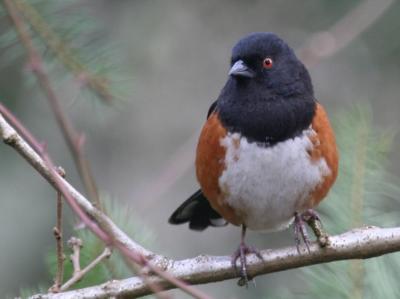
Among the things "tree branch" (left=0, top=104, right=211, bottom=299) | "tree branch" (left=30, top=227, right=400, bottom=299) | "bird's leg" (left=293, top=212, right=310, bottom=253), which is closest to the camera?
"tree branch" (left=0, top=104, right=211, bottom=299)

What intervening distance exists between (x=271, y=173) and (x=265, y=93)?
0.33 m

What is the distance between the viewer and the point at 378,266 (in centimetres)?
209

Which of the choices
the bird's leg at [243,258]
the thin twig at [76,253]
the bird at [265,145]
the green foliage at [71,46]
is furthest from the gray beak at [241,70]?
the thin twig at [76,253]

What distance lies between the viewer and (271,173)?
2.68 metres

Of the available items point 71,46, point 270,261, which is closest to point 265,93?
point 270,261

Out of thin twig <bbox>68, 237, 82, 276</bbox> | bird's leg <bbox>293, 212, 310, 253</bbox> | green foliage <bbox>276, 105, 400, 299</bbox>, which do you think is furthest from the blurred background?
thin twig <bbox>68, 237, 82, 276</bbox>

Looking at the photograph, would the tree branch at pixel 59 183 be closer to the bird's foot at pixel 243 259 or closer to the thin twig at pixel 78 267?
the thin twig at pixel 78 267

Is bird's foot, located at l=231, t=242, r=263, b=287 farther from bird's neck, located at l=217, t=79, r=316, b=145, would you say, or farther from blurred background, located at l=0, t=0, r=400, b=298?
bird's neck, located at l=217, t=79, r=316, b=145

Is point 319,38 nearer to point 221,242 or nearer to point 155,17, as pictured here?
point 155,17

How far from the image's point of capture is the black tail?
3.24 metres

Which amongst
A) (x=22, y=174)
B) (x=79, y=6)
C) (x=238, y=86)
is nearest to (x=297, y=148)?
(x=238, y=86)

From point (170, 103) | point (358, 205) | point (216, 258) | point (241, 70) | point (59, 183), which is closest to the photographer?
point (59, 183)

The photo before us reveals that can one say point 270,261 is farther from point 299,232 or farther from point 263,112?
point 263,112

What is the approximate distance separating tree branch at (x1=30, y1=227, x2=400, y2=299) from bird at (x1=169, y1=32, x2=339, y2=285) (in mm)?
73
